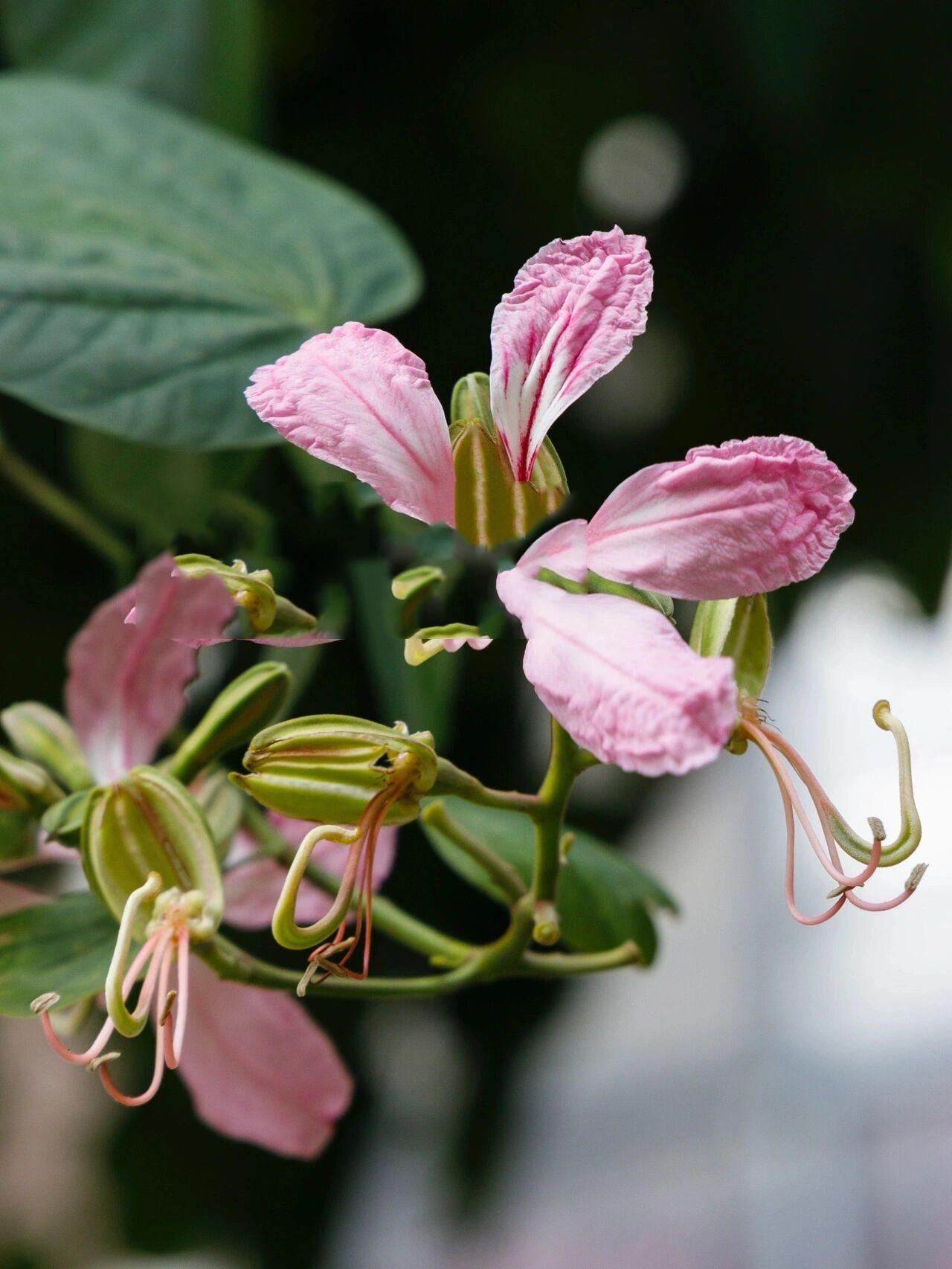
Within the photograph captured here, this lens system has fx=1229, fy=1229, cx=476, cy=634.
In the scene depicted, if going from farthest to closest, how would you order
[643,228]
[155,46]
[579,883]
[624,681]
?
[643,228] → [155,46] → [579,883] → [624,681]

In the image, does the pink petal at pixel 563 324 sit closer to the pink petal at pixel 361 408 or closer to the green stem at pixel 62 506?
the pink petal at pixel 361 408

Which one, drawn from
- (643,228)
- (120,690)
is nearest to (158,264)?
(120,690)

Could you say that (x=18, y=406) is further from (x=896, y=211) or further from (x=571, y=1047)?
(x=571, y=1047)

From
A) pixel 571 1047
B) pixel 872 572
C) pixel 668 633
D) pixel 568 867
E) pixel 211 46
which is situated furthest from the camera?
pixel 571 1047

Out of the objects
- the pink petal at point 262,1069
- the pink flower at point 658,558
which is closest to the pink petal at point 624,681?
the pink flower at point 658,558

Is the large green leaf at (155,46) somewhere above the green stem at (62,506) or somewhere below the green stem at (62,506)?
above

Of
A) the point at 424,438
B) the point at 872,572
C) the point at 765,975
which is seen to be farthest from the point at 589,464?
the point at 765,975

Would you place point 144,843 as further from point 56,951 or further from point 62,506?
point 62,506
